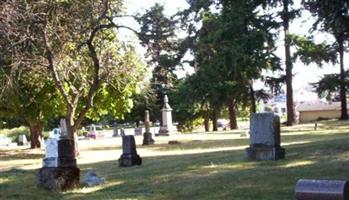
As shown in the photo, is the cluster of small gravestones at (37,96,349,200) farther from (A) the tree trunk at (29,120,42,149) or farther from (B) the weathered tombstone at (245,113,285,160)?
(A) the tree trunk at (29,120,42,149)

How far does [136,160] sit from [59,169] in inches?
219

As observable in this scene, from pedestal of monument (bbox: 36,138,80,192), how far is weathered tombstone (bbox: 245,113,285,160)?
521 centimetres

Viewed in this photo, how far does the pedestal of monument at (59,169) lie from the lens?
45.1 feet

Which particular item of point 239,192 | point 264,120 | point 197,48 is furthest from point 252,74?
point 239,192

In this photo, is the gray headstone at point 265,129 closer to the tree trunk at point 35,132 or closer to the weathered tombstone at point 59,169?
the weathered tombstone at point 59,169

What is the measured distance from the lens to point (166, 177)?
45.8 feet

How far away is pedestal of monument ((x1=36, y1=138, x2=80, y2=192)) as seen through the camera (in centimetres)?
1375

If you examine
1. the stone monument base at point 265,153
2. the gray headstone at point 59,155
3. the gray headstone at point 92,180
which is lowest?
the gray headstone at point 92,180

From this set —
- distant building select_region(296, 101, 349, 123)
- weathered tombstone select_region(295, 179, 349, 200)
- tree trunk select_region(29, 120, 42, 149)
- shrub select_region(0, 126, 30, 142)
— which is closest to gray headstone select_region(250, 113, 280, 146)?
weathered tombstone select_region(295, 179, 349, 200)

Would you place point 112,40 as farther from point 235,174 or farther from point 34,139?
point 235,174

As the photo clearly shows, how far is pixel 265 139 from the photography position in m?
16.5

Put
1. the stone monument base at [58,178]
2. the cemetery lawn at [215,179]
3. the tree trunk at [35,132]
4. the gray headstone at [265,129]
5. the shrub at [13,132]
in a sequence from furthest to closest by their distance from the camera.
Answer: the shrub at [13,132], the tree trunk at [35,132], the gray headstone at [265,129], the stone monument base at [58,178], the cemetery lawn at [215,179]

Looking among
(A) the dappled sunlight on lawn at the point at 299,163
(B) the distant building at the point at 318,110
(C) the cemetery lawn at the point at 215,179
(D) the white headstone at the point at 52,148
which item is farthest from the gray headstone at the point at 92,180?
(B) the distant building at the point at 318,110

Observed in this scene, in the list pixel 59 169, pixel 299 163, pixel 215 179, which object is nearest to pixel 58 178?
pixel 59 169
